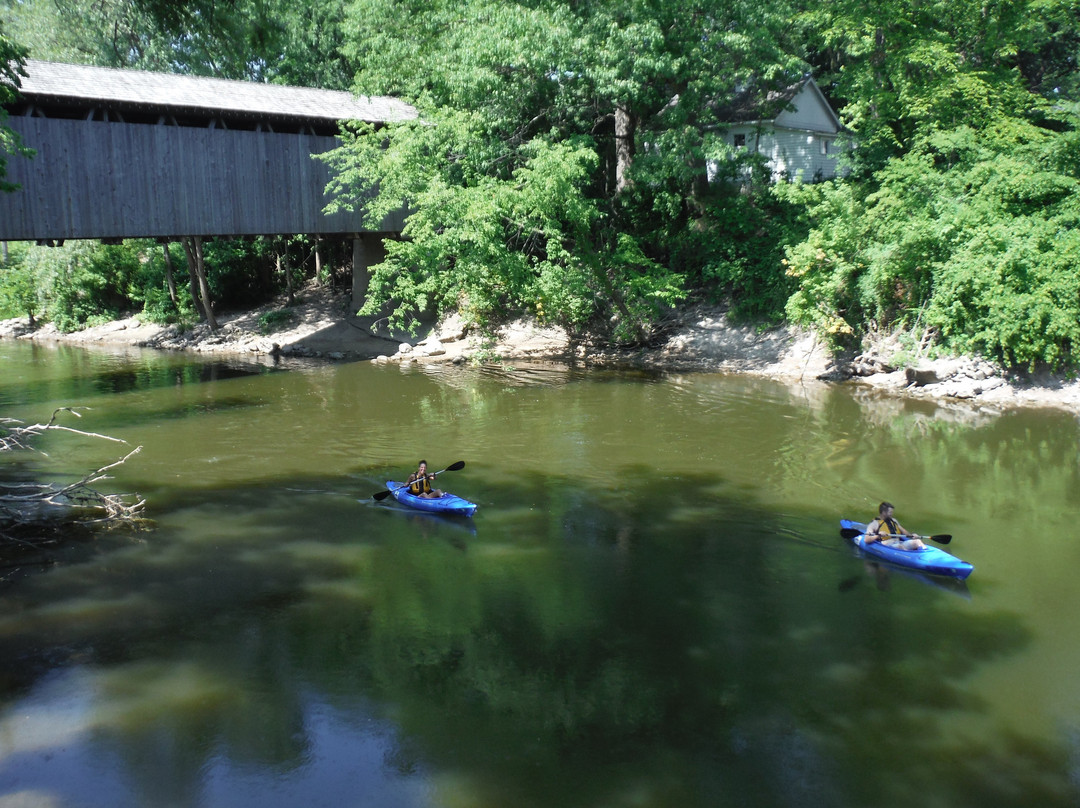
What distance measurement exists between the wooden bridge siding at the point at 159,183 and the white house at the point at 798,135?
1212 centimetres

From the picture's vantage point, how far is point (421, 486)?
1175 centimetres

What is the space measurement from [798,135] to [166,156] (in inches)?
747

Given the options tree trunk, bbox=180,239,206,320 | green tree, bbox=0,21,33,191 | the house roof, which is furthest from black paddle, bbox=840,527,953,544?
tree trunk, bbox=180,239,206,320

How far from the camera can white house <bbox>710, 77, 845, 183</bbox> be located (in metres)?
25.6

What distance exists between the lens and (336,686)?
747 centimetres

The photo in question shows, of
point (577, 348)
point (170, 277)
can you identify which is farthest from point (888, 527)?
point (170, 277)

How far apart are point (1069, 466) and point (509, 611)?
31.9 feet

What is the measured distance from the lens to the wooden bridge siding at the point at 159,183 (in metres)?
17.1

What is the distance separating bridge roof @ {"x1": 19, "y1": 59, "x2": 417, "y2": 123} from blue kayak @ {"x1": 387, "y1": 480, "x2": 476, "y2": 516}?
11.6 m

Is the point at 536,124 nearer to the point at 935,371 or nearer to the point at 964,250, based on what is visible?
the point at 964,250

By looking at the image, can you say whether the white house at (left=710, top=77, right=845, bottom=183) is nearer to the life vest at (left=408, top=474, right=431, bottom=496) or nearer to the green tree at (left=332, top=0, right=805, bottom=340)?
the green tree at (left=332, top=0, right=805, bottom=340)

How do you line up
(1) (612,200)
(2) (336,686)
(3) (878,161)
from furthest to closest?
(1) (612,200)
(3) (878,161)
(2) (336,686)

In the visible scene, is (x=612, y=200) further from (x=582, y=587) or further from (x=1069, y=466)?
(x=582, y=587)

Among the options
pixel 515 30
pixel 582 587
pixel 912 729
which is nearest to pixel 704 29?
pixel 515 30
